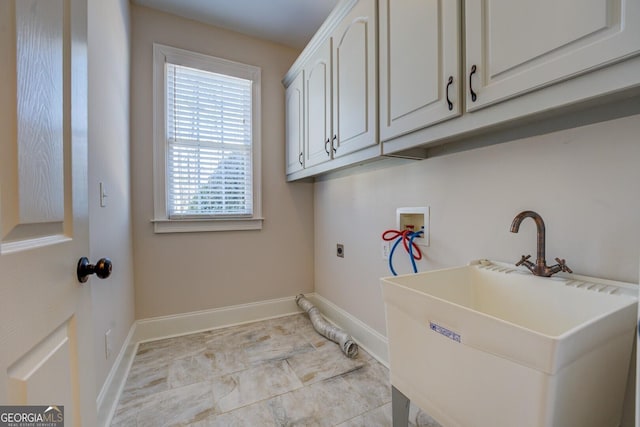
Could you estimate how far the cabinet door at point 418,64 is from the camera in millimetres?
1004

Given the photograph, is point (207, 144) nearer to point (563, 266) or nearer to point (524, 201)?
point (524, 201)

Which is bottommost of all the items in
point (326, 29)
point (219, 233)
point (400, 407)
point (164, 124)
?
point (400, 407)

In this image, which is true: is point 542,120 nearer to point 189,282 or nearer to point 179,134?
point 179,134

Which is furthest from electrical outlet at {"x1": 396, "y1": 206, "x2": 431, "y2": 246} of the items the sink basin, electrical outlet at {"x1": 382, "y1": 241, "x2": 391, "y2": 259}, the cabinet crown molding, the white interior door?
the white interior door

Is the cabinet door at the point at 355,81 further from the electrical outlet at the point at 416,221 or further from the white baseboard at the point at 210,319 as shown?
the white baseboard at the point at 210,319

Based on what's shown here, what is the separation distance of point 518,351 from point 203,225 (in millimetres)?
2225

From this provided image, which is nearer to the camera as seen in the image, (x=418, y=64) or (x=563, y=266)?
(x=563, y=266)

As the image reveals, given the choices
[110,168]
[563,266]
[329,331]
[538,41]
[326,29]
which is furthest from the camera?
[329,331]

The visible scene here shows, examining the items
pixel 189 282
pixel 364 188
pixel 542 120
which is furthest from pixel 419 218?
pixel 189 282

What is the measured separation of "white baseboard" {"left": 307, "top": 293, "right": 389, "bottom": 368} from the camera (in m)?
1.80

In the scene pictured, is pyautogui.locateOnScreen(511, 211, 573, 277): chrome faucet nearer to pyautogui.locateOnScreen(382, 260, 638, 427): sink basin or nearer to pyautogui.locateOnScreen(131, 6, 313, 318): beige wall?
pyautogui.locateOnScreen(382, 260, 638, 427): sink basin

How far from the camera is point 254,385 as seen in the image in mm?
1553

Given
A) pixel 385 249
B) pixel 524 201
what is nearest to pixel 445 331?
pixel 524 201

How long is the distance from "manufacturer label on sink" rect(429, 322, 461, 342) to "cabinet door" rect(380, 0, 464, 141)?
29.4 inches
